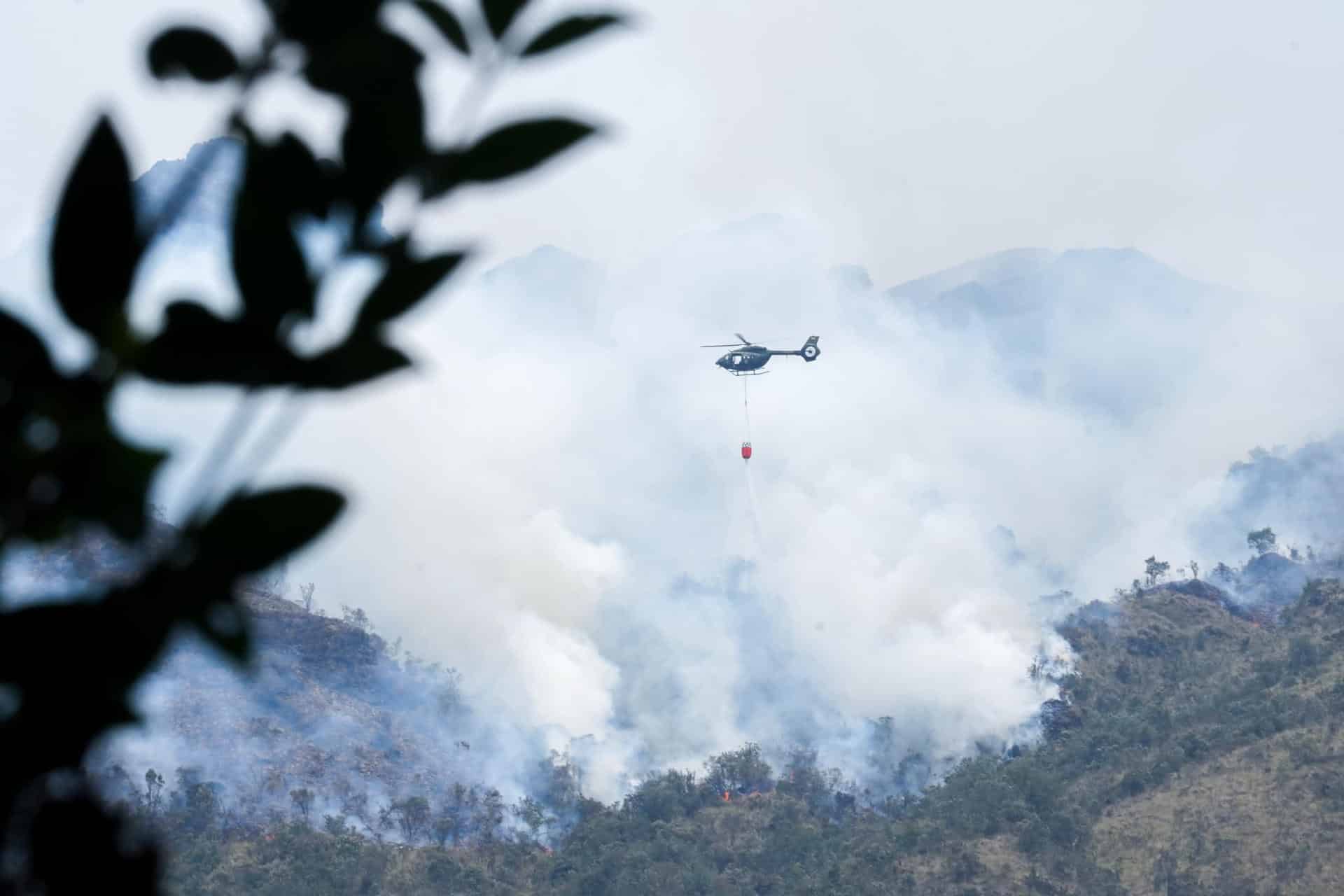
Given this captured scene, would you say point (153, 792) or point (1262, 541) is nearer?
point (153, 792)

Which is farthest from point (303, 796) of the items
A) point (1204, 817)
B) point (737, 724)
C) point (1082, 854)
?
point (1204, 817)

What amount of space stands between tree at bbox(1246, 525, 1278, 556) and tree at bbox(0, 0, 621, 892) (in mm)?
73869

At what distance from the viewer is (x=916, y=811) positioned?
49.7 m

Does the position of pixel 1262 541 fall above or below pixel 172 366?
below

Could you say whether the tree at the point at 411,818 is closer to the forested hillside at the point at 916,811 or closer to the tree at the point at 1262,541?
the forested hillside at the point at 916,811

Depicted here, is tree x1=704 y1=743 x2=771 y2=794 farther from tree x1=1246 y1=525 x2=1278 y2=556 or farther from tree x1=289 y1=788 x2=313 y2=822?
tree x1=1246 y1=525 x2=1278 y2=556

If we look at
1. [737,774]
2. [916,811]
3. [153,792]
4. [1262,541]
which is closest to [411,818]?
[153,792]

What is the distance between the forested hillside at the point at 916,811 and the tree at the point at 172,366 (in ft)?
140

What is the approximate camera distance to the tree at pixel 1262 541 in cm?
6900

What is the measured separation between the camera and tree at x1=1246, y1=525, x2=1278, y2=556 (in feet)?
226

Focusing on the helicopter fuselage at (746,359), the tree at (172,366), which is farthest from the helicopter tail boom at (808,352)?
the tree at (172,366)

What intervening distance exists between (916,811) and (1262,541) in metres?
29.7

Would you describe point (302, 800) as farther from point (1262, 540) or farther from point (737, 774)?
point (1262, 540)

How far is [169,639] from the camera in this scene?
0.81 meters
